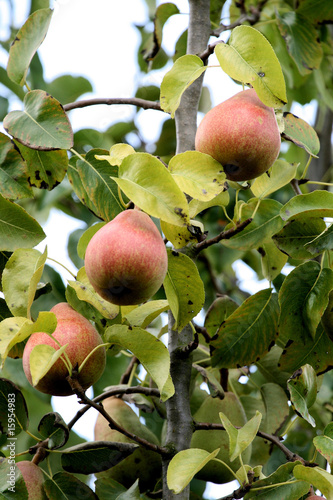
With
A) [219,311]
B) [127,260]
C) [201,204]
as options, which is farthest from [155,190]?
[219,311]

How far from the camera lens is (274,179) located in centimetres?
103

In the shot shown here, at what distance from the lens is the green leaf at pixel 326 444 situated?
89 centimetres

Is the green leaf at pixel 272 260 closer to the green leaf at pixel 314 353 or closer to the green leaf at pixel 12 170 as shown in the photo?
the green leaf at pixel 314 353

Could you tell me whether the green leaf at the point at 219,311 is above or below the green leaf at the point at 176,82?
below

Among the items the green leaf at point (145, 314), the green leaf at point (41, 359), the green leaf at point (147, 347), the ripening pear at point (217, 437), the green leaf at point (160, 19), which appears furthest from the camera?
the green leaf at point (160, 19)

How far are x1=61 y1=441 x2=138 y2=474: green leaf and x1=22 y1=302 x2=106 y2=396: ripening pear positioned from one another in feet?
0.49

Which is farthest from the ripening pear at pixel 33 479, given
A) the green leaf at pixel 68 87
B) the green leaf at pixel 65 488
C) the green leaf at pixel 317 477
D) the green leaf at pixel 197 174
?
the green leaf at pixel 68 87

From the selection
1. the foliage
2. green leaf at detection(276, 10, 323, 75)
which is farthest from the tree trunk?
green leaf at detection(276, 10, 323, 75)

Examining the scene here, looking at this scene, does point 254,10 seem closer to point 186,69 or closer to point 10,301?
point 186,69

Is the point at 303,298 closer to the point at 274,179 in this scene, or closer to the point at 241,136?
the point at 274,179

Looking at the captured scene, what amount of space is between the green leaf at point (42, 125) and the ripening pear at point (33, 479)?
1.76 ft

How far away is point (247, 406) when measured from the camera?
54.1 inches

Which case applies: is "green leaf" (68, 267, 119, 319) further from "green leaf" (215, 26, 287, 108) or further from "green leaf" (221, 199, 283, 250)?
"green leaf" (215, 26, 287, 108)

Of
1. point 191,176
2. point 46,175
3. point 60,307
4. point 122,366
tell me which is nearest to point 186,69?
point 191,176
